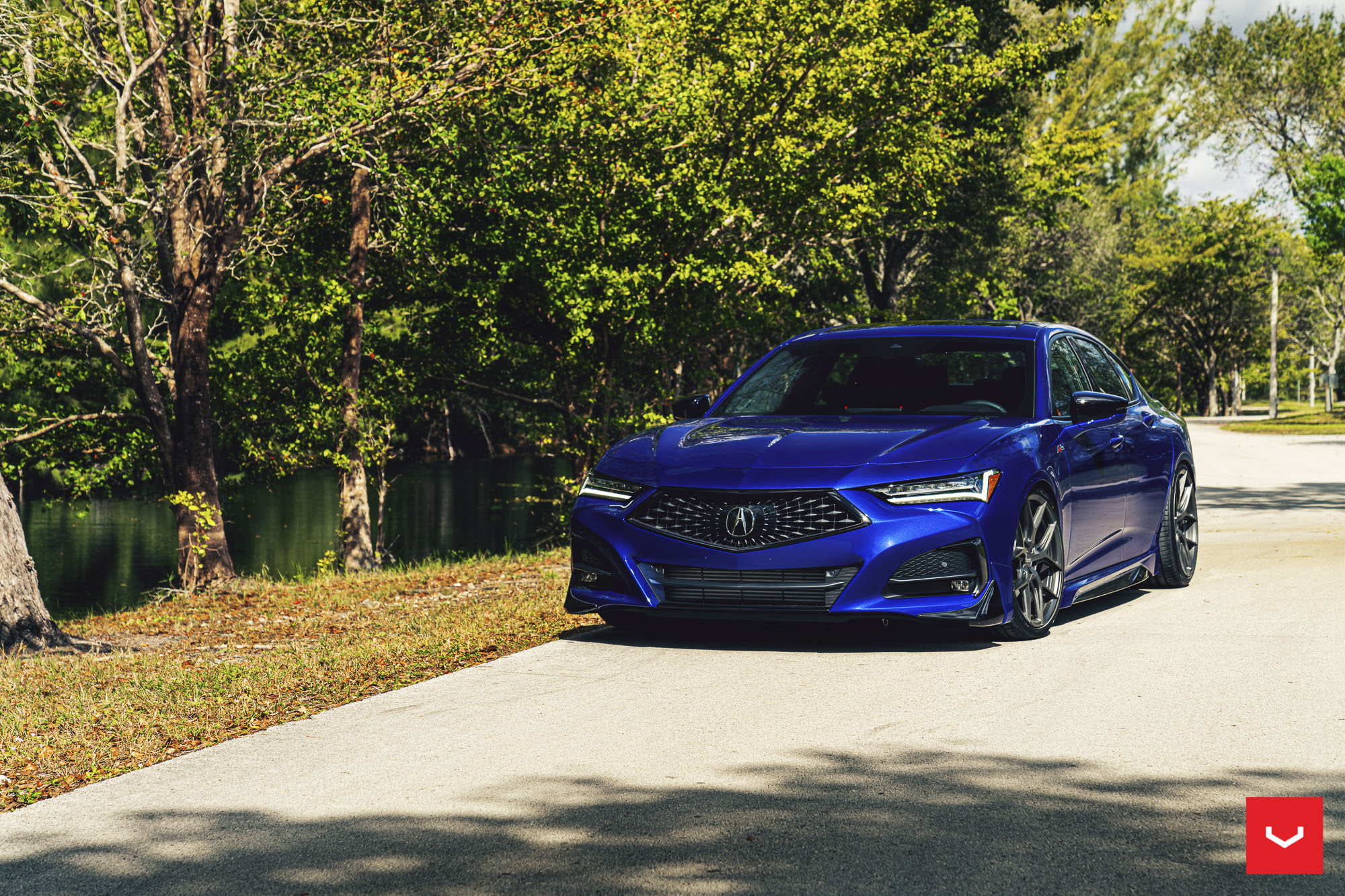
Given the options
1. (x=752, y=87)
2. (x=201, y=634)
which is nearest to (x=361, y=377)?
(x=752, y=87)

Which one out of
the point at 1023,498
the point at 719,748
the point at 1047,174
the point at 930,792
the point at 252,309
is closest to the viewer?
the point at 930,792

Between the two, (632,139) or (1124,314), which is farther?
(1124,314)

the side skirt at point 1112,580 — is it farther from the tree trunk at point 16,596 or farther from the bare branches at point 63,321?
the bare branches at point 63,321

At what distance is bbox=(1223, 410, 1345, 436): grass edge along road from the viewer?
47938 mm

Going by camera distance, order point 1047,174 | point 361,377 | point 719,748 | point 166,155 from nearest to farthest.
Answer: point 719,748 → point 166,155 → point 361,377 → point 1047,174

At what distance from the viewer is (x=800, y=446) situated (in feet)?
22.5

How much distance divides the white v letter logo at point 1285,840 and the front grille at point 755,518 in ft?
8.71

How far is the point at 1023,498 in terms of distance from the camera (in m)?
6.89

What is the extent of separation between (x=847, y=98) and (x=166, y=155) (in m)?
9.43

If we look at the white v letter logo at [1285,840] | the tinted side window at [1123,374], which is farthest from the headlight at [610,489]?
the tinted side window at [1123,374]

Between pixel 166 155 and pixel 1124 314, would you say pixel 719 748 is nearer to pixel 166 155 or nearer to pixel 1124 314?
pixel 166 155

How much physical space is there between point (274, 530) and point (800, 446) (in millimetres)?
34352

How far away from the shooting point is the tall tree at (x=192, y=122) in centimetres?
1519

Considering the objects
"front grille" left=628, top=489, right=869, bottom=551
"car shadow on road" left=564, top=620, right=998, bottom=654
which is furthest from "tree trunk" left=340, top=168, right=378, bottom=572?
"front grille" left=628, top=489, right=869, bottom=551
